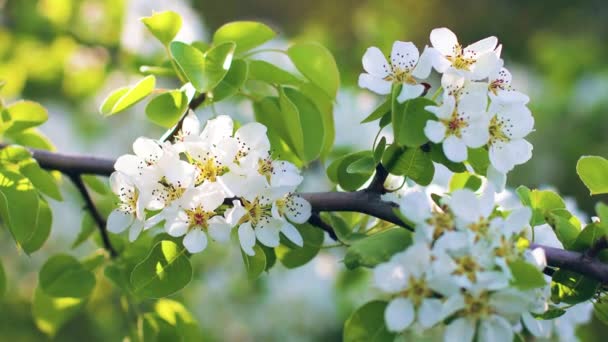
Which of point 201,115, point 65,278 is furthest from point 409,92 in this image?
point 201,115

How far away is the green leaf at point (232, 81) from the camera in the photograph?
91 cm

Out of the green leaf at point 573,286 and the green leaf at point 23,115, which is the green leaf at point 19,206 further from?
the green leaf at point 573,286

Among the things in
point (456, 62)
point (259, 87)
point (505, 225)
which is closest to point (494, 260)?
point (505, 225)

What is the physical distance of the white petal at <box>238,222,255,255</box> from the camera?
0.82m

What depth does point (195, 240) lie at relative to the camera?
32.7 inches

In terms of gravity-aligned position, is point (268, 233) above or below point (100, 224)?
above

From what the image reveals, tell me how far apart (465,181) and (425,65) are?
0.13 m

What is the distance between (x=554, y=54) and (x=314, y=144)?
206 centimetres

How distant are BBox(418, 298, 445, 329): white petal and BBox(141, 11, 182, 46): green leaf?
467mm

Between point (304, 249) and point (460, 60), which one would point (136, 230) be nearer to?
point (304, 249)

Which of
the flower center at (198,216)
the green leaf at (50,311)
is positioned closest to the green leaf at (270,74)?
the flower center at (198,216)

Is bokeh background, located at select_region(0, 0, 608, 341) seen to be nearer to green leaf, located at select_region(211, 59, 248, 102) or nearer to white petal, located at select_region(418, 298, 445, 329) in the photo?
green leaf, located at select_region(211, 59, 248, 102)

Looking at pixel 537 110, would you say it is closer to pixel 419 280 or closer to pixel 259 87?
pixel 259 87

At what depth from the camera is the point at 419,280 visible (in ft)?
2.32
